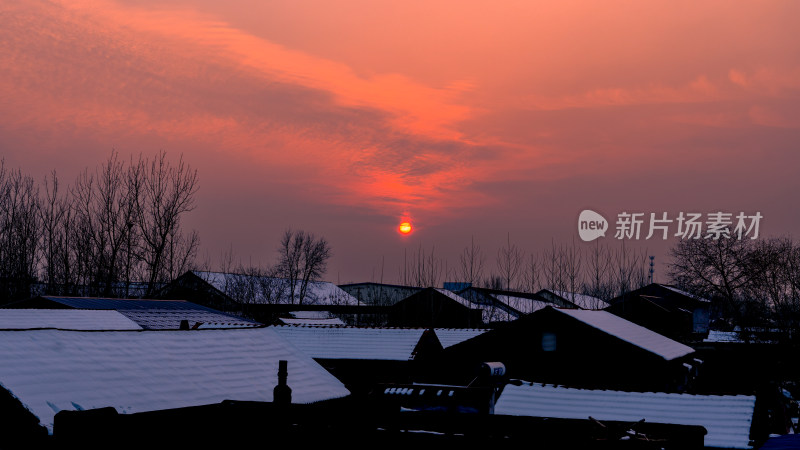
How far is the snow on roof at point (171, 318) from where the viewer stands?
30.6 m

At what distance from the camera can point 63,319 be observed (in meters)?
23.5

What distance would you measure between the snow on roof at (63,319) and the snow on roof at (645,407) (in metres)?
12.8

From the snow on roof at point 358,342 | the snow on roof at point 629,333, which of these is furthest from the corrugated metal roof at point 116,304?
the snow on roof at point 629,333

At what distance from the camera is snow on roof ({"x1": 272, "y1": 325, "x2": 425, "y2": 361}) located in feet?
104

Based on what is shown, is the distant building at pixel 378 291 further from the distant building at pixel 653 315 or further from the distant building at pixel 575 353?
the distant building at pixel 575 353

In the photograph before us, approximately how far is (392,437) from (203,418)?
204 centimetres

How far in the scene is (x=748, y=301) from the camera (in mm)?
66188

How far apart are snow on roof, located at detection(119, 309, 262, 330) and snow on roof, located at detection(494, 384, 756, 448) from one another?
42.3ft

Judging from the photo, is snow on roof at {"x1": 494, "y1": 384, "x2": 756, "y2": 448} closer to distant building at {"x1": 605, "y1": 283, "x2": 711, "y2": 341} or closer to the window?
the window

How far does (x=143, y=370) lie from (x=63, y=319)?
33.5 ft

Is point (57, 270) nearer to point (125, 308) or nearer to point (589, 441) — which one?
point (125, 308)

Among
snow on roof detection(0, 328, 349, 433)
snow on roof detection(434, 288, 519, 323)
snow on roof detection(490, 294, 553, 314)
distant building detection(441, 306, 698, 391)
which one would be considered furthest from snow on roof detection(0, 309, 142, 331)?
snow on roof detection(490, 294, 553, 314)

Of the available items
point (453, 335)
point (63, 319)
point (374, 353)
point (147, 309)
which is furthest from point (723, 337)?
point (63, 319)

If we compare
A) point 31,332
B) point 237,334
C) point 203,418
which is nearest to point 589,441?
point 203,418
